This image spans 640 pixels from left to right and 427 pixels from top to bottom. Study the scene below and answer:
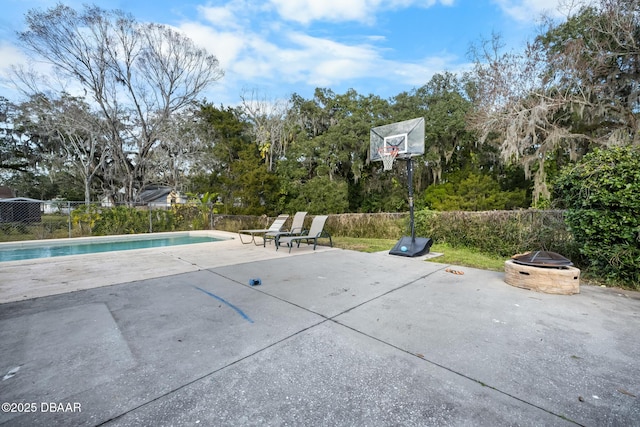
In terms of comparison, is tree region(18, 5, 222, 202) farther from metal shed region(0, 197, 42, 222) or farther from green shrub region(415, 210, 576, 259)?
green shrub region(415, 210, 576, 259)

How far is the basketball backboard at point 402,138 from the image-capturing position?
682 cm

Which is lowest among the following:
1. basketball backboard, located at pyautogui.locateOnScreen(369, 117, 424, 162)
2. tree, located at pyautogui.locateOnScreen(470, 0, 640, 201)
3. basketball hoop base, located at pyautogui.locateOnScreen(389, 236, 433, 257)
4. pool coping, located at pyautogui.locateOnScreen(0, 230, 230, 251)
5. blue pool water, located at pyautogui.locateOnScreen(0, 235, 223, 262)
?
blue pool water, located at pyautogui.locateOnScreen(0, 235, 223, 262)

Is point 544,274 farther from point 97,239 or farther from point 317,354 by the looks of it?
point 97,239

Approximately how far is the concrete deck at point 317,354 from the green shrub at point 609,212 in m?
0.50

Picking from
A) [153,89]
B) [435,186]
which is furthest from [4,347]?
[435,186]

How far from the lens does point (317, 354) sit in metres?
2.12

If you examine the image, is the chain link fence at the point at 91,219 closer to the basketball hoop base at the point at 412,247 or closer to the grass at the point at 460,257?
the grass at the point at 460,257

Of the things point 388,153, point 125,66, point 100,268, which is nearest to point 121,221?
point 100,268

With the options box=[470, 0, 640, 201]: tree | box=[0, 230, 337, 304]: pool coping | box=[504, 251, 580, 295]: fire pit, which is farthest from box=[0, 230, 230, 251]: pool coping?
box=[470, 0, 640, 201]: tree

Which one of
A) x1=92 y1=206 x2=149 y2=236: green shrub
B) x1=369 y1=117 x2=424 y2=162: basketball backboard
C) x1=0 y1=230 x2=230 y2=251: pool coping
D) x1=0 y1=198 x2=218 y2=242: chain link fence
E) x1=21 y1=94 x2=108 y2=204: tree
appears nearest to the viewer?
x1=369 y1=117 x2=424 y2=162: basketball backboard

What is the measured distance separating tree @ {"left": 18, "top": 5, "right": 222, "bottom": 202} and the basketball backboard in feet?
46.0

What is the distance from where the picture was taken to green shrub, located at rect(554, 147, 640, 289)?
12.0ft

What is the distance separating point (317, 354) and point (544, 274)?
3.29 meters

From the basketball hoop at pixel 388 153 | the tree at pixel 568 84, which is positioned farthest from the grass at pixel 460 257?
the tree at pixel 568 84
